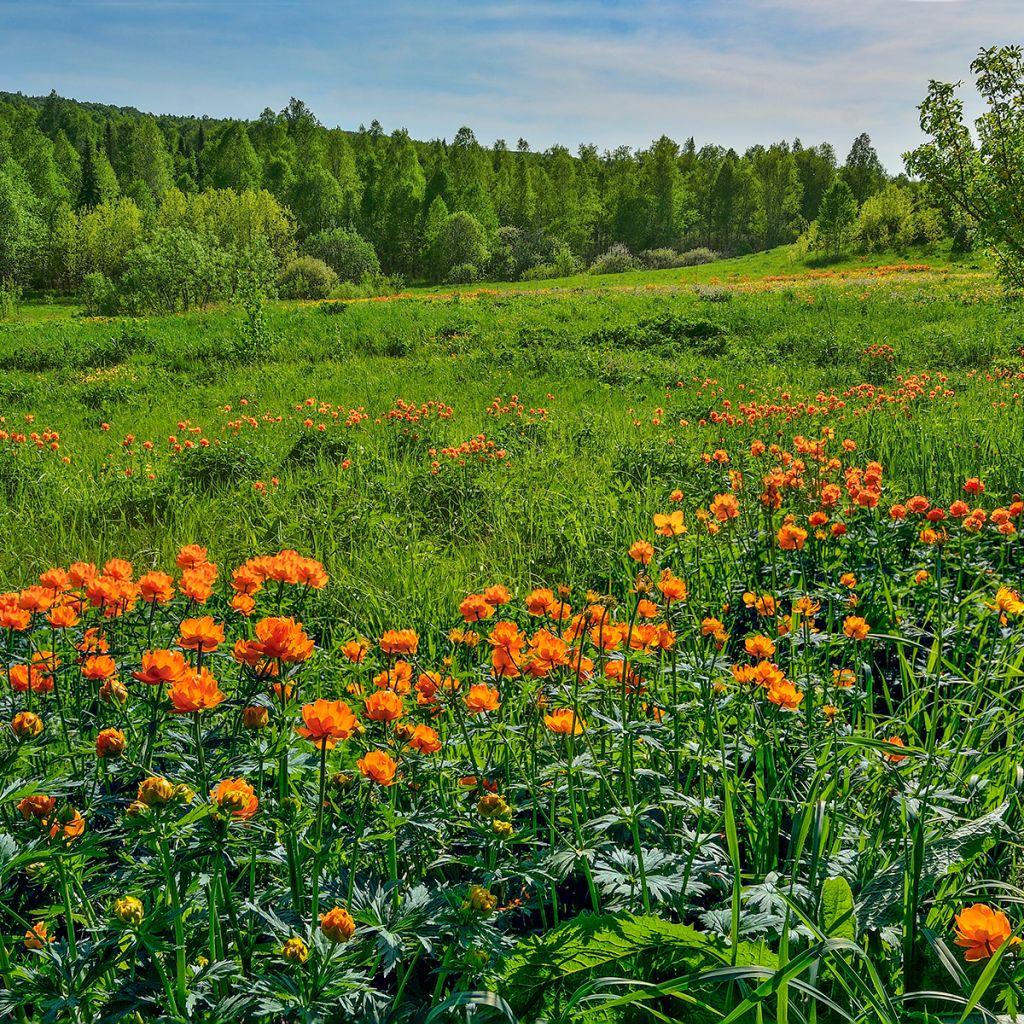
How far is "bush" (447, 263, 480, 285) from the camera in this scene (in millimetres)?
55406

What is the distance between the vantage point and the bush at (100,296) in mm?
32781

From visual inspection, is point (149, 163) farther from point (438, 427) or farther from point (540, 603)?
point (540, 603)

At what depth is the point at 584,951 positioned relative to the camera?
44.3 inches

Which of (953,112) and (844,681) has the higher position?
(953,112)

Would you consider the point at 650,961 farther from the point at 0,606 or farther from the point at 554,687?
the point at 0,606

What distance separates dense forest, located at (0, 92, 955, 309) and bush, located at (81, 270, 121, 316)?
0.45m

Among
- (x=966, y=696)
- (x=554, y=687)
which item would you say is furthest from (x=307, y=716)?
(x=966, y=696)

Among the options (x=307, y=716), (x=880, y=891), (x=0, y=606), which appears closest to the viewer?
(x=307, y=716)

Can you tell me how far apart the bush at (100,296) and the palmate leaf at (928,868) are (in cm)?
3656

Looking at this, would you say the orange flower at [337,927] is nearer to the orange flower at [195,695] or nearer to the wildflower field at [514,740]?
the wildflower field at [514,740]

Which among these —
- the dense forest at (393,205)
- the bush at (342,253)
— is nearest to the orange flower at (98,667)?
the dense forest at (393,205)

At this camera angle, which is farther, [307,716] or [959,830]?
[959,830]

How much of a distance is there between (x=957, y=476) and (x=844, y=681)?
140 inches

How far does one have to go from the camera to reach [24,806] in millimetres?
1214
